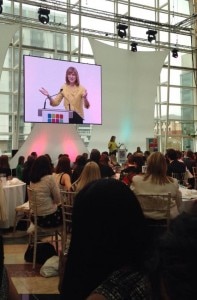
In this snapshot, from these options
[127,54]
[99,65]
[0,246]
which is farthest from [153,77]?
[0,246]

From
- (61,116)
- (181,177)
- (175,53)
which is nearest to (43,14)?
(61,116)

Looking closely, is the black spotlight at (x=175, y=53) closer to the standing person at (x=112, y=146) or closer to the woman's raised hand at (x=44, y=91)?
the standing person at (x=112, y=146)

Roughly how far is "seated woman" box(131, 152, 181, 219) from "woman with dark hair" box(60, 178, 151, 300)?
8.61 feet

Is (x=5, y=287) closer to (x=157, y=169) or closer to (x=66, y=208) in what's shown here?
(x=157, y=169)

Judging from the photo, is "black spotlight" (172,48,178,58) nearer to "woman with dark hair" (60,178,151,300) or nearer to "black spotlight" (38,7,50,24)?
"black spotlight" (38,7,50,24)

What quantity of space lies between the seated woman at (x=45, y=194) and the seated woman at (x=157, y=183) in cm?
113

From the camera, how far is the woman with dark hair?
1.18m

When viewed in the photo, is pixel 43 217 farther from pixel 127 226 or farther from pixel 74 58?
pixel 74 58

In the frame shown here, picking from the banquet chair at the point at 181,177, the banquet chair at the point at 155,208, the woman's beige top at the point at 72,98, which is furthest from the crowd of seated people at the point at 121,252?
the woman's beige top at the point at 72,98

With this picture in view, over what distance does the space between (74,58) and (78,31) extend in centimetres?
98

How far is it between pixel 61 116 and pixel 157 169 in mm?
8537

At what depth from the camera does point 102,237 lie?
120 centimetres

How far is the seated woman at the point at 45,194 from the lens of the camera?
181 inches

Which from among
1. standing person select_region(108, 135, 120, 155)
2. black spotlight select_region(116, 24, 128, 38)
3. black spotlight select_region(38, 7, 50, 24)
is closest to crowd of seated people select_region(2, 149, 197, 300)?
standing person select_region(108, 135, 120, 155)
